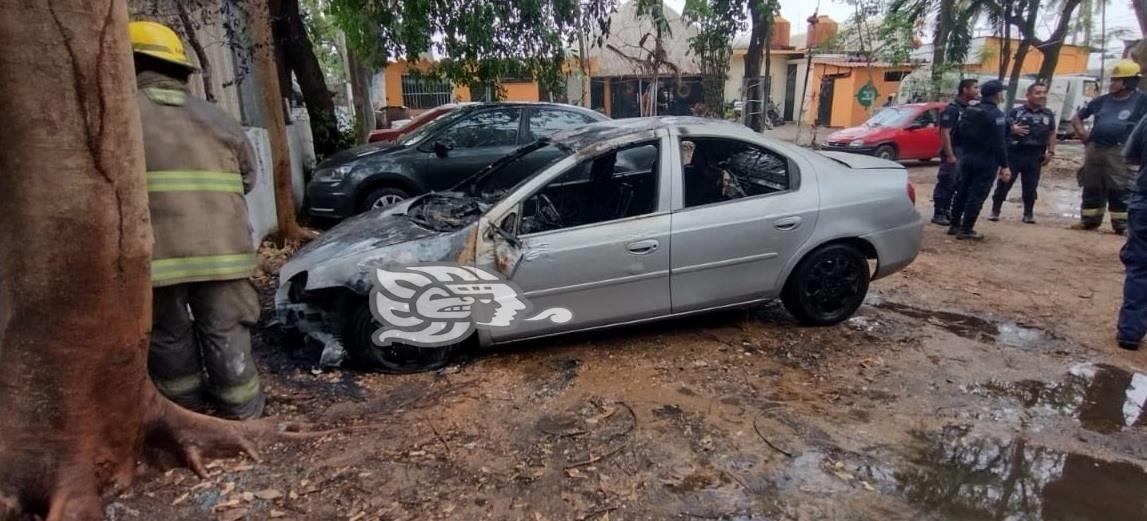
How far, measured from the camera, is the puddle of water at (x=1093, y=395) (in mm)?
3396

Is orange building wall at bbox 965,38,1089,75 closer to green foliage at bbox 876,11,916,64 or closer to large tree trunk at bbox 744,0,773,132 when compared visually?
green foliage at bbox 876,11,916,64

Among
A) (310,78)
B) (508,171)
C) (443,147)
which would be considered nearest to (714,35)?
(443,147)

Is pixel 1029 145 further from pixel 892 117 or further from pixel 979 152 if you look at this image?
pixel 892 117

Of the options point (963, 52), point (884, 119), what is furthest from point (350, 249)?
point (963, 52)

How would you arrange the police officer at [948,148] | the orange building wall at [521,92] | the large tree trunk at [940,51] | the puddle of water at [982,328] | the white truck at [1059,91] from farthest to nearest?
1. the orange building wall at [521,92]
2. the white truck at [1059,91]
3. the large tree trunk at [940,51]
4. the police officer at [948,148]
5. the puddle of water at [982,328]

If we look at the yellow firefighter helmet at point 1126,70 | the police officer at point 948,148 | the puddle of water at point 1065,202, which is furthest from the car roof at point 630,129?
the puddle of water at point 1065,202

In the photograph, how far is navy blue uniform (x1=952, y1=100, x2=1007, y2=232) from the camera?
6699 millimetres

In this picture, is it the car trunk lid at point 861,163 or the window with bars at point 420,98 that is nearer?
the car trunk lid at point 861,163

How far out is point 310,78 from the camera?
375 inches

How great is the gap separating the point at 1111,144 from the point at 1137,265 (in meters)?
3.92

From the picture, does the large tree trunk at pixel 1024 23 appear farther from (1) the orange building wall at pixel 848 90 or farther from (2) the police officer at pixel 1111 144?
(2) the police officer at pixel 1111 144

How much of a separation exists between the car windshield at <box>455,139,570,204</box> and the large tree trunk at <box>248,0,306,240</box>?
228cm

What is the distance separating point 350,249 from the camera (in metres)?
3.70

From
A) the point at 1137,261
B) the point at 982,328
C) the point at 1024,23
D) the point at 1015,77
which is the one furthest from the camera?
the point at 1024,23
